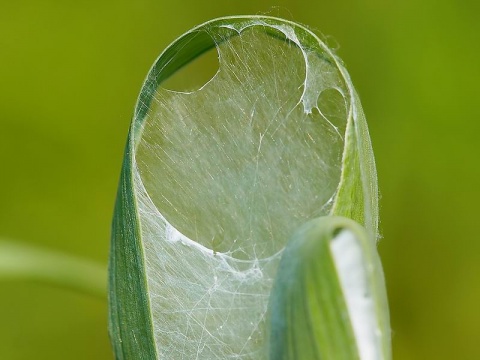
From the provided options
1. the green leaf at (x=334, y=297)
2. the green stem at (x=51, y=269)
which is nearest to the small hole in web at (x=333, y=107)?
the green leaf at (x=334, y=297)

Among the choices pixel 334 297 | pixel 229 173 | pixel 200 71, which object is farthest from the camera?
pixel 200 71

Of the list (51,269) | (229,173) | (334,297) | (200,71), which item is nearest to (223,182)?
(229,173)

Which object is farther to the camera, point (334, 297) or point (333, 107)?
point (333, 107)

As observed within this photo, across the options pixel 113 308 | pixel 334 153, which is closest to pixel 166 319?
pixel 113 308

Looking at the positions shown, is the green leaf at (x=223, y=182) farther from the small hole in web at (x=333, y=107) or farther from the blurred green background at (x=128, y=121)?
the blurred green background at (x=128, y=121)

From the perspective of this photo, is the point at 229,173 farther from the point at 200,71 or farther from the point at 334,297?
the point at 200,71

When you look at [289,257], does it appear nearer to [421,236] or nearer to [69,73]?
[421,236]
